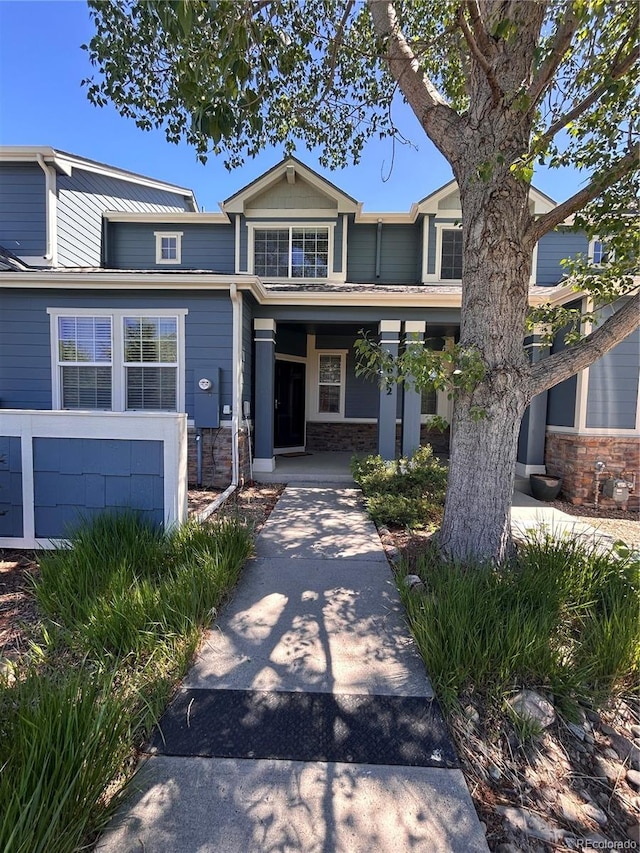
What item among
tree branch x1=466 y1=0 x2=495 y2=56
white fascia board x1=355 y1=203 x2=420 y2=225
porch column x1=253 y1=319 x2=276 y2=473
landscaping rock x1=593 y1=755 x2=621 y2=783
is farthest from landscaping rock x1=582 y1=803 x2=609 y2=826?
white fascia board x1=355 y1=203 x2=420 y2=225

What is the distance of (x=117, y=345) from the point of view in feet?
21.6

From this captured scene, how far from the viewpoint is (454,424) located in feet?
11.4

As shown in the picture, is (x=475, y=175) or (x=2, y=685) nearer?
(x=2, y=685)

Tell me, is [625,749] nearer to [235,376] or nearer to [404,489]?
[404,489]

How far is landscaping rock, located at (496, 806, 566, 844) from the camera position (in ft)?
4.87

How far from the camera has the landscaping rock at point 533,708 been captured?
198cm

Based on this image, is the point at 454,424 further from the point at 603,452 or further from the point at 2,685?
the point at 603,452

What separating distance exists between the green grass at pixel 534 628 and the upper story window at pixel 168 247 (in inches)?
364

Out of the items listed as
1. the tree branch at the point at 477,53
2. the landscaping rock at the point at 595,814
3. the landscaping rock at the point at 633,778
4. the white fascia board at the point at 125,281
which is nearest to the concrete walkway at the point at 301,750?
the landscaping rock at the point at 595,814

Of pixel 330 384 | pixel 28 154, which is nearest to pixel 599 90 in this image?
pixel 330 384

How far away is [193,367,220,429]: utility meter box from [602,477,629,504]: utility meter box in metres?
6.46

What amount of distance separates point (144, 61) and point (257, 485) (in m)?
5.58

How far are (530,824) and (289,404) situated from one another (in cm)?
852

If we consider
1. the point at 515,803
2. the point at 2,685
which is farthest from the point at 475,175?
the point at 2,685
